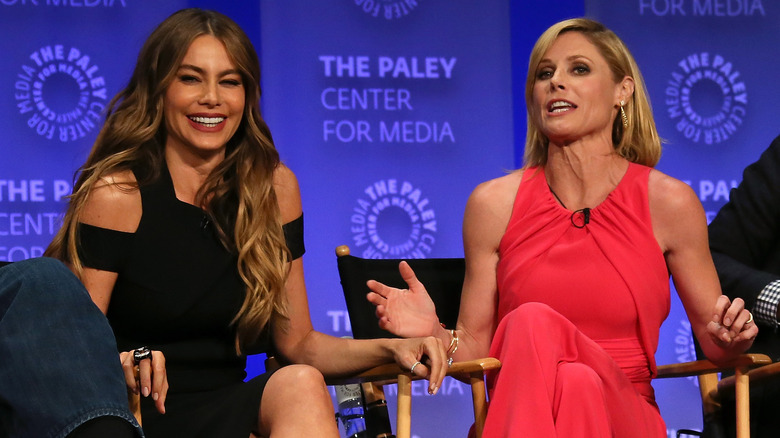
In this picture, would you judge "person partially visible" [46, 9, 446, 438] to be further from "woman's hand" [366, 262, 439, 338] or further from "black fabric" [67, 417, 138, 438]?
"black fabric" [67, 417, 138, 438]

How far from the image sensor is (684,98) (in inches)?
161

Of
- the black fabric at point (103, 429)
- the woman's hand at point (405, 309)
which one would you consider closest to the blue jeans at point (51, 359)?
the black fabric at point (103, 429)

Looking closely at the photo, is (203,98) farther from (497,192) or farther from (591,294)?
(591,294)

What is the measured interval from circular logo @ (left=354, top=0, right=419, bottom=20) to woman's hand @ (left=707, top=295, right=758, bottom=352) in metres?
2.16

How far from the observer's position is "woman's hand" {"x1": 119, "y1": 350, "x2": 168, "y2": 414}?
169 centimetres

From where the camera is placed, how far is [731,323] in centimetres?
210

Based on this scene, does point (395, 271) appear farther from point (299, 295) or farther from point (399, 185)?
point (399, 185)

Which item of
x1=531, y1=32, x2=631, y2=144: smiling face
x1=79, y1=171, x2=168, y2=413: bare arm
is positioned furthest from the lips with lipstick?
x1=79, y1=171, x2=168, y2=413: bare arm

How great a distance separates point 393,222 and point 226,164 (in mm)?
1626

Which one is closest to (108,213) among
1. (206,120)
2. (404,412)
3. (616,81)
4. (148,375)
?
(206,120)

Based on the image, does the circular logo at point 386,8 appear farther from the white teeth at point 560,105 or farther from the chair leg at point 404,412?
the chair leg at point 404,412

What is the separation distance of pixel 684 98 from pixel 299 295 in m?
2.39

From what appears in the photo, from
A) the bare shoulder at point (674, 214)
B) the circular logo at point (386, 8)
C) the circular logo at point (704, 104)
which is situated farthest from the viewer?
the circular logo at point (704, 104)

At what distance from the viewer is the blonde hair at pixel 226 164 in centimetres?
215
